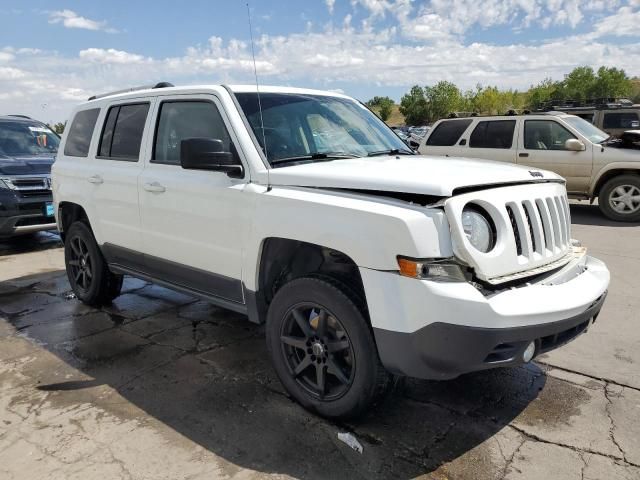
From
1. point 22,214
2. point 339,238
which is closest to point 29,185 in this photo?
point 22,214

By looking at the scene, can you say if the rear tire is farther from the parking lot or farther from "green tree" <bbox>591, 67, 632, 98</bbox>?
"green tree" <bbox>591, 67, 632, 98</bbox>

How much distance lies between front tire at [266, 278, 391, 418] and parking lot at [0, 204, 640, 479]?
17 cm

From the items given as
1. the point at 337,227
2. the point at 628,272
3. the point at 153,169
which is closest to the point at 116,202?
the point at 153,169

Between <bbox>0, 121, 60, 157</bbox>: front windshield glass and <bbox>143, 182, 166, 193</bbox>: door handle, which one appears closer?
<bbox>143, 182, 166, 193</bbox>: door handle

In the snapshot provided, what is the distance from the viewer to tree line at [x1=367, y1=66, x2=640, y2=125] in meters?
86.1

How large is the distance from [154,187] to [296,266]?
1384 mm

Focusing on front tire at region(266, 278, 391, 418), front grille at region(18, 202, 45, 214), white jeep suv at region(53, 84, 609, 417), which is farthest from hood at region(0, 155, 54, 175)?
front tire at region(266, 278, 391, 418)

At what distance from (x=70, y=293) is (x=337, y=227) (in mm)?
4286

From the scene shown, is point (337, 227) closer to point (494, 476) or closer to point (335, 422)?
point (335, 422)

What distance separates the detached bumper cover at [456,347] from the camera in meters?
2.48

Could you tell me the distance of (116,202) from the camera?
4562 millimetres

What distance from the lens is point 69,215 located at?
5.50 metres

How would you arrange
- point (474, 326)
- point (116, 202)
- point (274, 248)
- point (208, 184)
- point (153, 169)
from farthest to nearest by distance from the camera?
point (116, 202)
point (153, 169)
point (208, 184)
point (274, 248)
point (474, 326)

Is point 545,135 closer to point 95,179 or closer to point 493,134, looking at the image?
point 493,134
